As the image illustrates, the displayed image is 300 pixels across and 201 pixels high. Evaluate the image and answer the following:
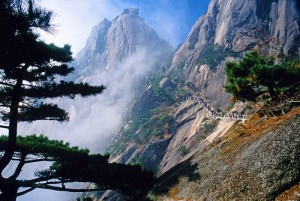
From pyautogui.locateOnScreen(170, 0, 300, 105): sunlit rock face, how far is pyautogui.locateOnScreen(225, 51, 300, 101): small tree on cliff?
45.7 metres

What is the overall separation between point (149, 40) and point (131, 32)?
35.7 feet

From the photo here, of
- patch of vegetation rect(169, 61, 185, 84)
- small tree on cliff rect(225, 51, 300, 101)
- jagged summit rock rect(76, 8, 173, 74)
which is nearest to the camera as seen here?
small tree on cliff rect(225, 51, 300, 101)

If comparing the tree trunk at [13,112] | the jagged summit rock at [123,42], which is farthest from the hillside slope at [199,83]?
the jagged summit rock at [123,42]

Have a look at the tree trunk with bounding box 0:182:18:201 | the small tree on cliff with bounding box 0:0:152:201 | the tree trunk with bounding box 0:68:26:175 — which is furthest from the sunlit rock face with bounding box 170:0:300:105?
the tree trunk with bounding box 0:182:18:201

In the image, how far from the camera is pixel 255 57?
1490cm

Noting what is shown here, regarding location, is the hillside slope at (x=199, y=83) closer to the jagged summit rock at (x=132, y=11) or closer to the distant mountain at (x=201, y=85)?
the distant mountain at (x=201, y=85)

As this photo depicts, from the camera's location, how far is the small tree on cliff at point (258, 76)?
1323 centimetres

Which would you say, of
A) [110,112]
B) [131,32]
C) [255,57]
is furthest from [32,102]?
[131,32]

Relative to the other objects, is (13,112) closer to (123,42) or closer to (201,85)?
(201,85)

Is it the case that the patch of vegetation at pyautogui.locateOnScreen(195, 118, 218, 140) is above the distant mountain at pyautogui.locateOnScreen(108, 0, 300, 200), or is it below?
below

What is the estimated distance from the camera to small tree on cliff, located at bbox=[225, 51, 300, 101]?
13227 mm

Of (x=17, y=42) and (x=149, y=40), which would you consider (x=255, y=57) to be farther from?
(x=149, y=40)

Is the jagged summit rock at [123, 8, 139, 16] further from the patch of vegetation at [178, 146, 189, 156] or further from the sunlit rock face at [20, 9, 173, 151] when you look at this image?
the patch of vegetation at [178, 146, 189, 156]

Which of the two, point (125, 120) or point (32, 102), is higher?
point (125, 120)
